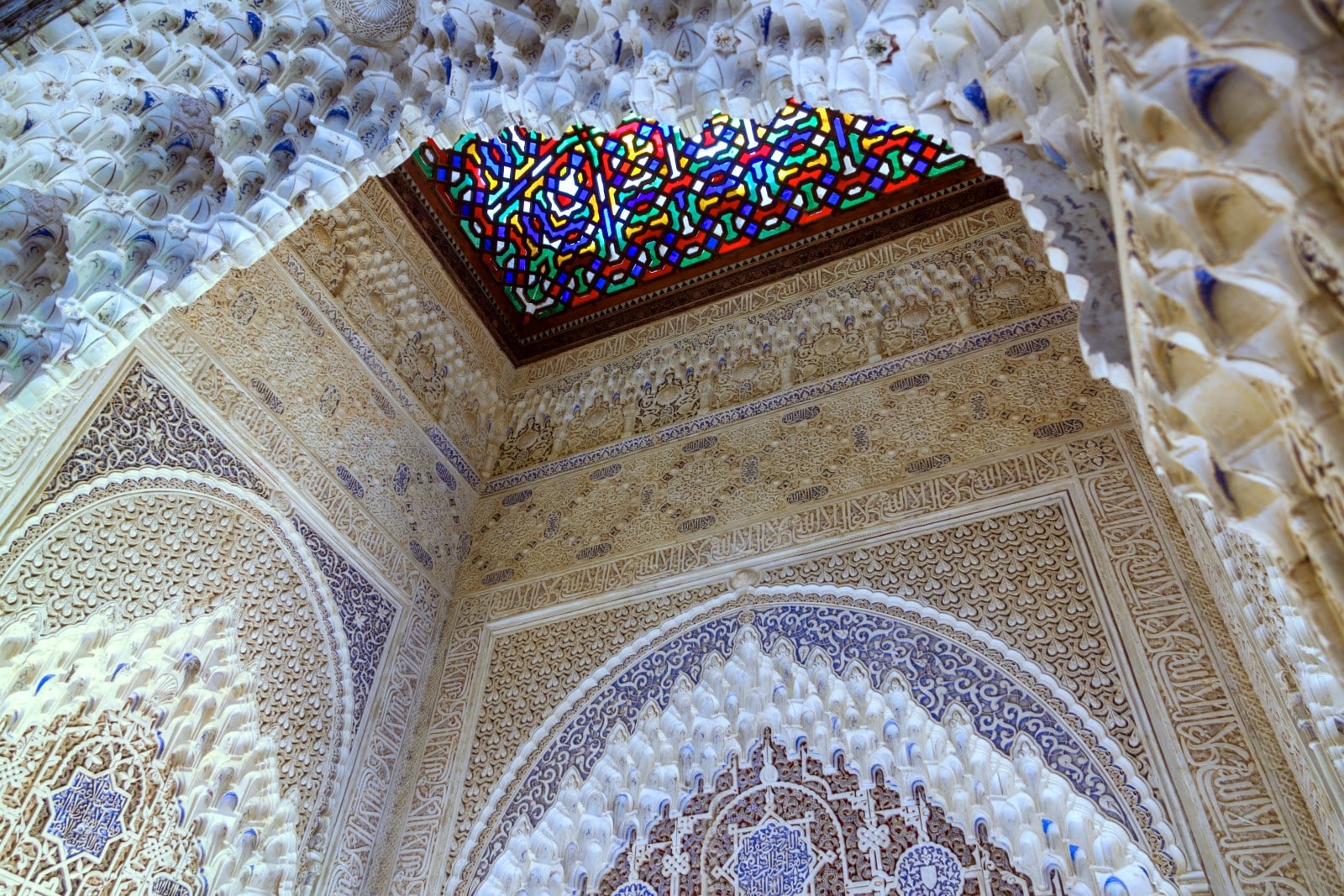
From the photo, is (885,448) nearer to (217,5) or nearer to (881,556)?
(881,556)

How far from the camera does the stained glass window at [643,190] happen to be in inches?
167

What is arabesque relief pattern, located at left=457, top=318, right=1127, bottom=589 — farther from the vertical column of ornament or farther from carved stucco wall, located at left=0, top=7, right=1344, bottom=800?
the vertical column of ornament

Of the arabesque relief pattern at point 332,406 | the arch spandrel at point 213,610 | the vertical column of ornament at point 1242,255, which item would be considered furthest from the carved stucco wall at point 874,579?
the vertical column of ornament at point 1242,255

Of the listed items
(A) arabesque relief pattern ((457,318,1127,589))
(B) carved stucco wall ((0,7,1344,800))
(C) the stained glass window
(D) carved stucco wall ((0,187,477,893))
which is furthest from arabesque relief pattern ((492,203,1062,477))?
(B) carved stucco wall ((0,7,1344,800))

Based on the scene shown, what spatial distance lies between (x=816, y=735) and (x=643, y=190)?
259 cm

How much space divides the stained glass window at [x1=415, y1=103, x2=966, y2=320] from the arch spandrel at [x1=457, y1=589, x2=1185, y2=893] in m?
1.86

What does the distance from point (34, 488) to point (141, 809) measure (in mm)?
856

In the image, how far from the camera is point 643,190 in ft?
14.6

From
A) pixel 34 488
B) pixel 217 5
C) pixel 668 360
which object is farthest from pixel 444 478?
pixel 217 5

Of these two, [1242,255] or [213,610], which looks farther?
[213,610]

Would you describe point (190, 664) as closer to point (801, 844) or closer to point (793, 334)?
point (801, 844)

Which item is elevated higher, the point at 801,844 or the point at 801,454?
the point at 801,454

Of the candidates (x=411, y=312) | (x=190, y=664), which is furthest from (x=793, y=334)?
(x=190, y=664)

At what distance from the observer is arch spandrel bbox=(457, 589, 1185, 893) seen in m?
2.43
